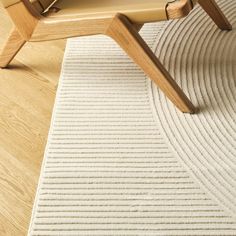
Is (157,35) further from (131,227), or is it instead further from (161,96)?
(131,227)

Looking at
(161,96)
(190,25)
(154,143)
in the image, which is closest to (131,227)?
(154,143)

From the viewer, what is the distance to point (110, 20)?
1308mm

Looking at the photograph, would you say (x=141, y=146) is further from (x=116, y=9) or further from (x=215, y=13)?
(x=215, y=13)

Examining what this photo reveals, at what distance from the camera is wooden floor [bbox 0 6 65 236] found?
1.27 meters

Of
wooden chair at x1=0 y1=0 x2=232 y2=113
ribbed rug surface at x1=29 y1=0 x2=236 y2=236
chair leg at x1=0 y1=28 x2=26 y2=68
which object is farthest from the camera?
chair leg at x1=0 y1=28 x2=26 y2=68

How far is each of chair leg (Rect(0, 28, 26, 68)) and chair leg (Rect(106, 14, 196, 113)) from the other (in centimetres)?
43

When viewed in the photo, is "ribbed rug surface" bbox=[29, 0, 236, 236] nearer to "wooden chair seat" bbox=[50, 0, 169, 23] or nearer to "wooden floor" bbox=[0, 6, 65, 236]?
"wooden floor" bbox=[0, 6, 65, 236]

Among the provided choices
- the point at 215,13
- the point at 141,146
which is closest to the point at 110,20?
the point at 141,146

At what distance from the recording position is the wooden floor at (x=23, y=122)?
1271 millimetres

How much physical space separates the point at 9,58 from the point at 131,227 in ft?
3.02

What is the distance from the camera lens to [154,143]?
1379mm

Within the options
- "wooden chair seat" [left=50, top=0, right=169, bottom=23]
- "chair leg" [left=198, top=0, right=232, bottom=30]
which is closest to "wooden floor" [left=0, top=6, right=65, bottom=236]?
"wooden chair seat" [left=50, top=0, right=169, bottom=23]

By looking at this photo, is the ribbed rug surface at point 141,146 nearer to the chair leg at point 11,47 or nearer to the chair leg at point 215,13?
the chair leg at point 215,13

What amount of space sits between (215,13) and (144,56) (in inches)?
20.9
